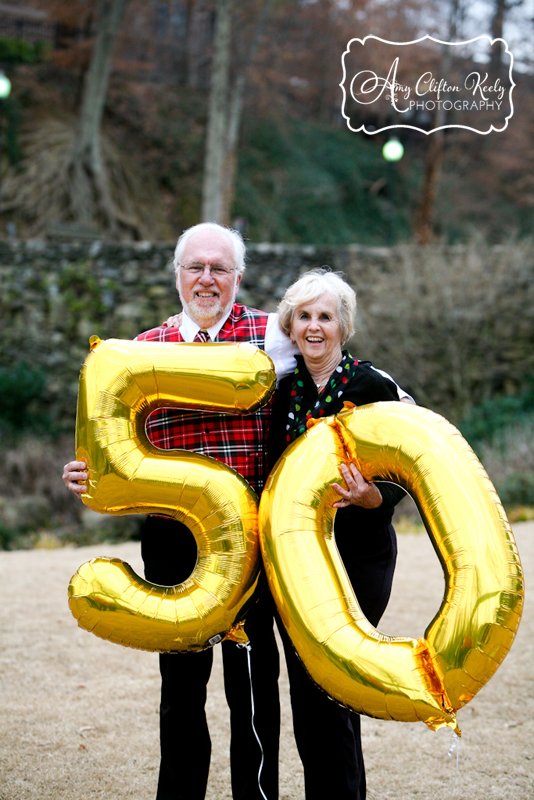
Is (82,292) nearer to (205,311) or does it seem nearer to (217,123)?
(217,123)

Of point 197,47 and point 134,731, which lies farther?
point 197,47

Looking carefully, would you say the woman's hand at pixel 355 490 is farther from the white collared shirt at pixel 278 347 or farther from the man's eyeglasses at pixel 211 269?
the man's eyeglasses at pixel 211 269

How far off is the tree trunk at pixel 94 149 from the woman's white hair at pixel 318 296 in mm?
12725

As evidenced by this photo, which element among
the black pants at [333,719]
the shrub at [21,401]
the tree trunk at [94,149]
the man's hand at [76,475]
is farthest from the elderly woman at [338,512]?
the tree trunk at [94,149]

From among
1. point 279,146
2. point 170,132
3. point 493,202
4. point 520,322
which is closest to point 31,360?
point 520,322

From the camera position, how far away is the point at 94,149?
46.2 feet

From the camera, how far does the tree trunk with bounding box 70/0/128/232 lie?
1394 cm

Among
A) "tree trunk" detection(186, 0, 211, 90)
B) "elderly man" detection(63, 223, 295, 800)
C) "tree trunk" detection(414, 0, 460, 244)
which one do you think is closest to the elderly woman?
"elderly man" detection(63, 223, 295, 800)

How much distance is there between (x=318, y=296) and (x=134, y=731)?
2.06m

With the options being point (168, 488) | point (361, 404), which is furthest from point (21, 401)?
point (361, 404)

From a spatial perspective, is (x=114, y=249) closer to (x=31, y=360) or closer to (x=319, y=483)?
(x=31, y=360)

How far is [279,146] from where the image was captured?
65.2ft

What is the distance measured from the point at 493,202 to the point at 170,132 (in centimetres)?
1038

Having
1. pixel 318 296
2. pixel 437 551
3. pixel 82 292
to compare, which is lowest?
pixel 437 551
